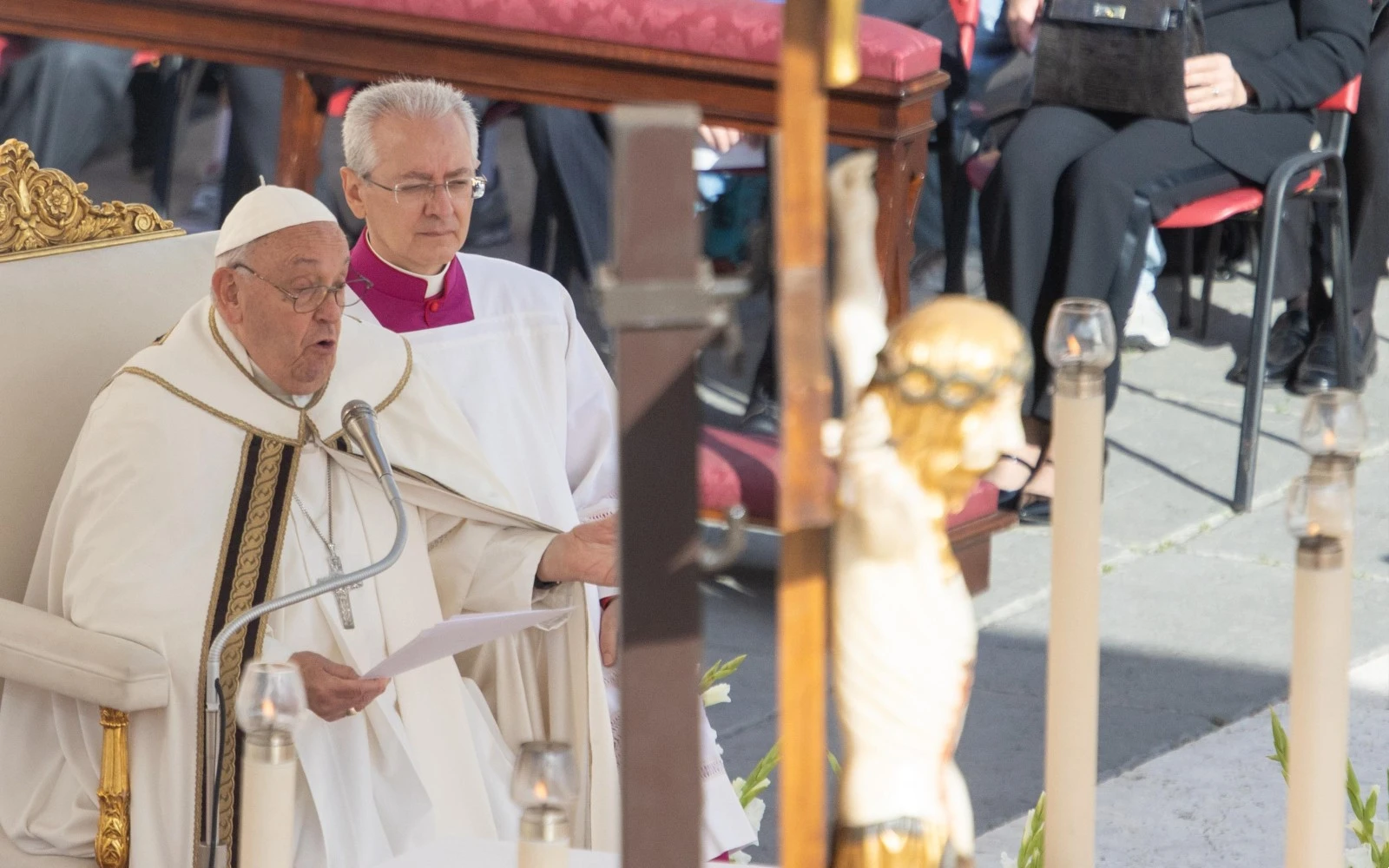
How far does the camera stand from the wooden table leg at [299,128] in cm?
539

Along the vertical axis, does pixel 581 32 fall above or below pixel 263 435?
above

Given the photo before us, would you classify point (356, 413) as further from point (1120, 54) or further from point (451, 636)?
point (1120, 54)

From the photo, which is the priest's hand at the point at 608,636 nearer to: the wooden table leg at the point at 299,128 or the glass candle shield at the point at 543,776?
the glass candle shield at the point at 543,776

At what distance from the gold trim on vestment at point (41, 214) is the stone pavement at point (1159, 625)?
1393 mm

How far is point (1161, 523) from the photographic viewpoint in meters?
5.48

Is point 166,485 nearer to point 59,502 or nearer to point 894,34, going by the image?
point 59,502

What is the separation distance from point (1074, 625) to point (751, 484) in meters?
3.49

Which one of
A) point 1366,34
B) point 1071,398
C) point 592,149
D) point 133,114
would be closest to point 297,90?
point 592,149

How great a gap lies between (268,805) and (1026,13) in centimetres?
529

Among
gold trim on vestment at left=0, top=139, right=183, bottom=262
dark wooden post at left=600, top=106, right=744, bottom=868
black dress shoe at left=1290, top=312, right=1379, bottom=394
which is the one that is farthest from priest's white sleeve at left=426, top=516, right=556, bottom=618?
black dress shoe at left=1290, top=312, right=1379, bottom=394

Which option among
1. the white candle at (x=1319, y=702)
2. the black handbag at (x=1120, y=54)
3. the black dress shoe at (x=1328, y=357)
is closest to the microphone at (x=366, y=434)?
the white candle at (x=1319, y=702)

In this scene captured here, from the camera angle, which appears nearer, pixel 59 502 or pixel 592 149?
pixel 59 502

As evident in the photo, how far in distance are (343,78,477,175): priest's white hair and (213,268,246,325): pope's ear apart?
0.55 metres

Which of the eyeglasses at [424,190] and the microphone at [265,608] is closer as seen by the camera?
the microphone at [265,608]
